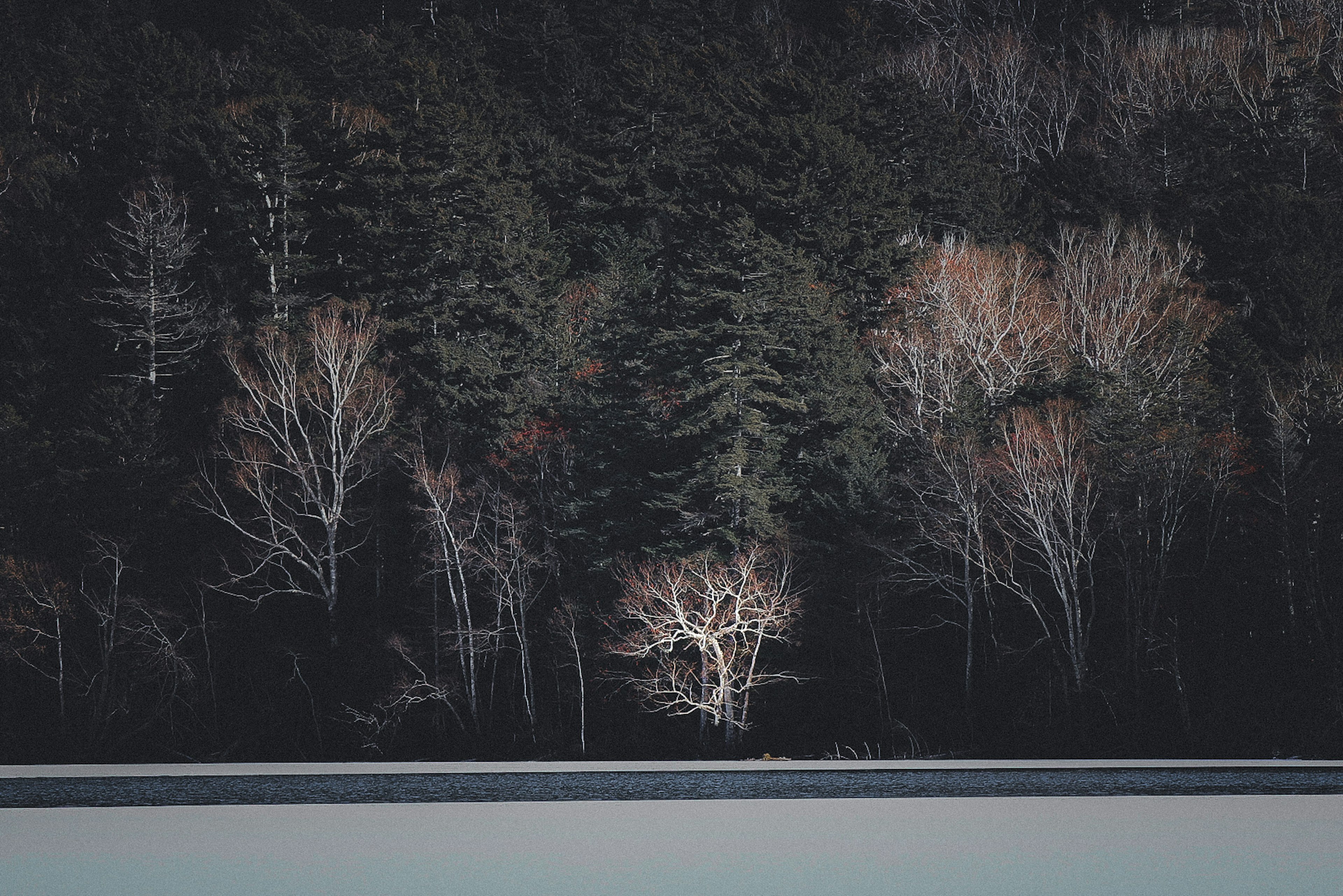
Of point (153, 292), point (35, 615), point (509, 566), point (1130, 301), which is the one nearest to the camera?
point (35, 615)

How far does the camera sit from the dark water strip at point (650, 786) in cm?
1459

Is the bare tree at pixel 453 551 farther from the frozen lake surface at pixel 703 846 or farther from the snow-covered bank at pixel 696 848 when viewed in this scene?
the snow-covered bank at pixel 696 848

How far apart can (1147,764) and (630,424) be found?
21324mm

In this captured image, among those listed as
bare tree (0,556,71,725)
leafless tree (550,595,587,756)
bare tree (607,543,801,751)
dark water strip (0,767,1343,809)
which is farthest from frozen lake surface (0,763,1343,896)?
bare tree (0,556,71,725)

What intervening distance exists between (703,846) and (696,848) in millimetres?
145

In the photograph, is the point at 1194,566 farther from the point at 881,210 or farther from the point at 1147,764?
the point at 1147,764

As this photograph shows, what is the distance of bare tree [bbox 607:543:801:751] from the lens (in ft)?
108

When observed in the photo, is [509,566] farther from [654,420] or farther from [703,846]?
A: [703,846]

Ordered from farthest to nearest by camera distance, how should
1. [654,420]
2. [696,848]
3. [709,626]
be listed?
1. [654,420]
2. [709,626]
3. [696,848]

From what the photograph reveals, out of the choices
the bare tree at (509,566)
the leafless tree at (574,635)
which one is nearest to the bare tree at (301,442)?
the bare tree at (509,566)

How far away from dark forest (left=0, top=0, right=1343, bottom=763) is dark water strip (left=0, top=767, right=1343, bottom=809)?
14386 mm

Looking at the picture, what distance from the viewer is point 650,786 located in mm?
→ 16094

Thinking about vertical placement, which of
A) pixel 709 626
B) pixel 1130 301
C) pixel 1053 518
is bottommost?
pixel 709 626

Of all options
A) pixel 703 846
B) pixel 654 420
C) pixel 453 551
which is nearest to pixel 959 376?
pixel 654 420
